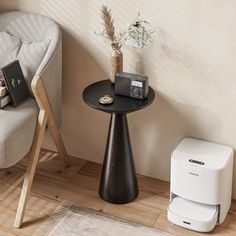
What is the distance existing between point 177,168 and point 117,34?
0.74m

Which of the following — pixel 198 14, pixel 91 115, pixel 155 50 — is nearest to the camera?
pixel 198 14

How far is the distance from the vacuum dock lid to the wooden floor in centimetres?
5

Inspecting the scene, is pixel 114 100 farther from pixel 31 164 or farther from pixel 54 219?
pixel 54 219

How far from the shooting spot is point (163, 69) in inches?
98.7

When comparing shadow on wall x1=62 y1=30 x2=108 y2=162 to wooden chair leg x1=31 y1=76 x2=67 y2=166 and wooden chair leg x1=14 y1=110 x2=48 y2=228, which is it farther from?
wooden chair leg x1=14 y1=110 x2=48 y2=228

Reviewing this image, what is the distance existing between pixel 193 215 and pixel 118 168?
0.44 metres

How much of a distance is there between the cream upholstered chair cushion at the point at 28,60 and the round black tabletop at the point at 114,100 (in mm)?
215

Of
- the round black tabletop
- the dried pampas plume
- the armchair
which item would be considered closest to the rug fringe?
the armchair

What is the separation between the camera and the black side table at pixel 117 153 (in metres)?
2.41

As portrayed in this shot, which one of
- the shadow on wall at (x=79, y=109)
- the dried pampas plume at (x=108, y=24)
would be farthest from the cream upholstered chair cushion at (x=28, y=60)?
the dried pampas plume at (x=108, y=24)

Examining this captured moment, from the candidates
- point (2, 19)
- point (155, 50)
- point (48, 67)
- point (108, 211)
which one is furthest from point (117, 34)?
point (108, 211)

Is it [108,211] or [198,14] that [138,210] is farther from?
[198,14]

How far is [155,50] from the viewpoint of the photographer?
2.49m

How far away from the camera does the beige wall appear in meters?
2.34
